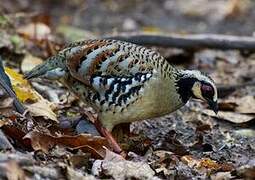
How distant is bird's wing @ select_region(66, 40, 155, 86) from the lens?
4977 millimetres

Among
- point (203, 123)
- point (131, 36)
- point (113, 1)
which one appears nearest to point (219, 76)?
point (131, 36)

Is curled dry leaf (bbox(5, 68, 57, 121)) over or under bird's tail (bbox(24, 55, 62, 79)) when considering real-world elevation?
under

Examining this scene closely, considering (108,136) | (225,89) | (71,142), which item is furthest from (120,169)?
(225,89)

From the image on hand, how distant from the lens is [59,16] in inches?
398

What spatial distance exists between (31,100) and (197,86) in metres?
1.23

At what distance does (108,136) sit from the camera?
5.02m

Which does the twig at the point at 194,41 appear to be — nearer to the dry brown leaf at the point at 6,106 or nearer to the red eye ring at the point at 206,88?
the red eye ring at the point at 206,88

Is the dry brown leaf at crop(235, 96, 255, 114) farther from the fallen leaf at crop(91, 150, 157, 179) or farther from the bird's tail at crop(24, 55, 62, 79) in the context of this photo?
the fallen leaf at crop(91, 150, 157, 179)

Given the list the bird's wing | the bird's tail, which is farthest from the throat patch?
the bird's tail

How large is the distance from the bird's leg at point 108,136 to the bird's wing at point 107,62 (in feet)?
1.10

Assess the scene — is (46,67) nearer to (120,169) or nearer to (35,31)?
(120,169)

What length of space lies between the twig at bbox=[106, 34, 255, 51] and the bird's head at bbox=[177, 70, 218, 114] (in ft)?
6.59

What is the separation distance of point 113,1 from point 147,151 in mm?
6298

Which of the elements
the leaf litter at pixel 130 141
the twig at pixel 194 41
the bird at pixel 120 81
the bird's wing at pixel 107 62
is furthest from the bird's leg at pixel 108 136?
the twig at pixel 194 41
